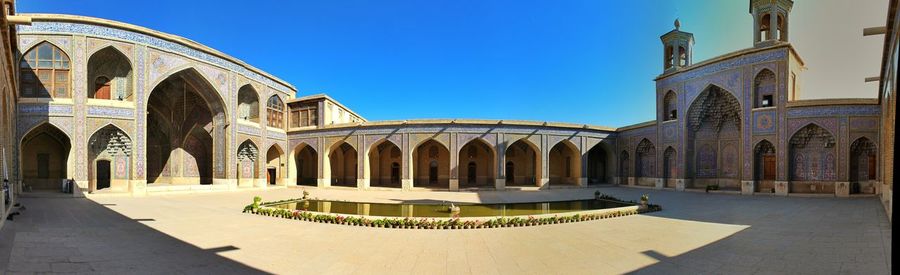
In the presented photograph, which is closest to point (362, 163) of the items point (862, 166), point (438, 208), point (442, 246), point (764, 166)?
point (438, 208)

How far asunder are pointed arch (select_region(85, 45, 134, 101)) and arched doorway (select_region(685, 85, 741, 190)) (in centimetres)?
2650

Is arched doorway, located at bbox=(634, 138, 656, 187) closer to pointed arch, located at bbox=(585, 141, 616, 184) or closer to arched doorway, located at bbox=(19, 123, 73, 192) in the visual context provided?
pointed arch, located at bbox=(585, 141, 616, 184)

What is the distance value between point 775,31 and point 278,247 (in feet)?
72.7

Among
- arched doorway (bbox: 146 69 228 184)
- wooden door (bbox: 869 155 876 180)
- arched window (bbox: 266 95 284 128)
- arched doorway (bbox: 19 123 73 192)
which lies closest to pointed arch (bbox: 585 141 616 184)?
wooden door (bbox: 869 155 876 180)

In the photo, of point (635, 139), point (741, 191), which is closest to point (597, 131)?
point (635, 139)

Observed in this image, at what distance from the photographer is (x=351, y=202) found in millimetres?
14414

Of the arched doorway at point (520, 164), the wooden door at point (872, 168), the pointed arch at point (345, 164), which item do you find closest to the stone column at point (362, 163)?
the pointed arch at point (345, 164)

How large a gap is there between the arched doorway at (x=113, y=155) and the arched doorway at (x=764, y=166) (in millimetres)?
27428

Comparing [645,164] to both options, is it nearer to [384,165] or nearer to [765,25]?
[765,25]

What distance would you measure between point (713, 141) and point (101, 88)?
2919cm

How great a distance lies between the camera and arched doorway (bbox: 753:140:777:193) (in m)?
17.5

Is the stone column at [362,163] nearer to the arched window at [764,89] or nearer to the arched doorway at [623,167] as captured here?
the arched doorway at [623,167]

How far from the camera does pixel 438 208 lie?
12.7m

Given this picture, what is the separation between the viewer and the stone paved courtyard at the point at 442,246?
5.30 metres
